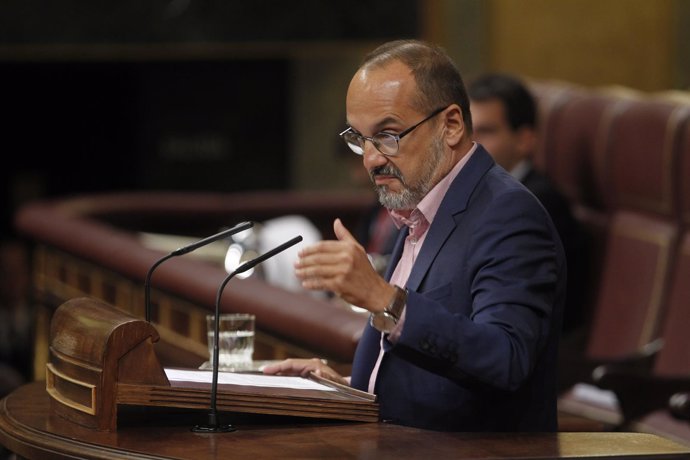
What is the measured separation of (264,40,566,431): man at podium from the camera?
6.90 ft

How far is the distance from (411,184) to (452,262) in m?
0.15

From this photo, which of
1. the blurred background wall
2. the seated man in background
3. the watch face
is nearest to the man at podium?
the watch face

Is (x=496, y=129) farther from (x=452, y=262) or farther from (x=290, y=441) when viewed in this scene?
(x=290, y=441)

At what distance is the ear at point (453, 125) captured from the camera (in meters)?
2.33

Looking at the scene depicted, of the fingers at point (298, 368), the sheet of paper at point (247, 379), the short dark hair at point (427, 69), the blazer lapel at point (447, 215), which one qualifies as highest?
the short dark hair at point (427, 69)

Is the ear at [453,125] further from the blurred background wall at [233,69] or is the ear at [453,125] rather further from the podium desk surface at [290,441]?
the blurred background wall at [233,69]

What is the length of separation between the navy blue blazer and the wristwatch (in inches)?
0.5

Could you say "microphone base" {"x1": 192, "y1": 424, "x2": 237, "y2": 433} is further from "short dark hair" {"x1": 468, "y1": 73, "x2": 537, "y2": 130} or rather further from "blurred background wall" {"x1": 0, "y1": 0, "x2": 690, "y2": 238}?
"blurred background wall" {"x1": 0, "y1": 0, "x2": 690, "y2": 238}

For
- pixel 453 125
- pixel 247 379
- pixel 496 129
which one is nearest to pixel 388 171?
pixel 453 125

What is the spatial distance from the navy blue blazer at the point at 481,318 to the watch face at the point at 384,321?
0.9 inches

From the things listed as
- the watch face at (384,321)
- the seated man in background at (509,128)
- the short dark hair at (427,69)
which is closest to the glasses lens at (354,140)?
the short dark hair at (427,69)

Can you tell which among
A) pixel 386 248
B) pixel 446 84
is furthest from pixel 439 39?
pixel 446 84

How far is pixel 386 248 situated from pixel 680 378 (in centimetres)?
111

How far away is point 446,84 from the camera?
2316mm
